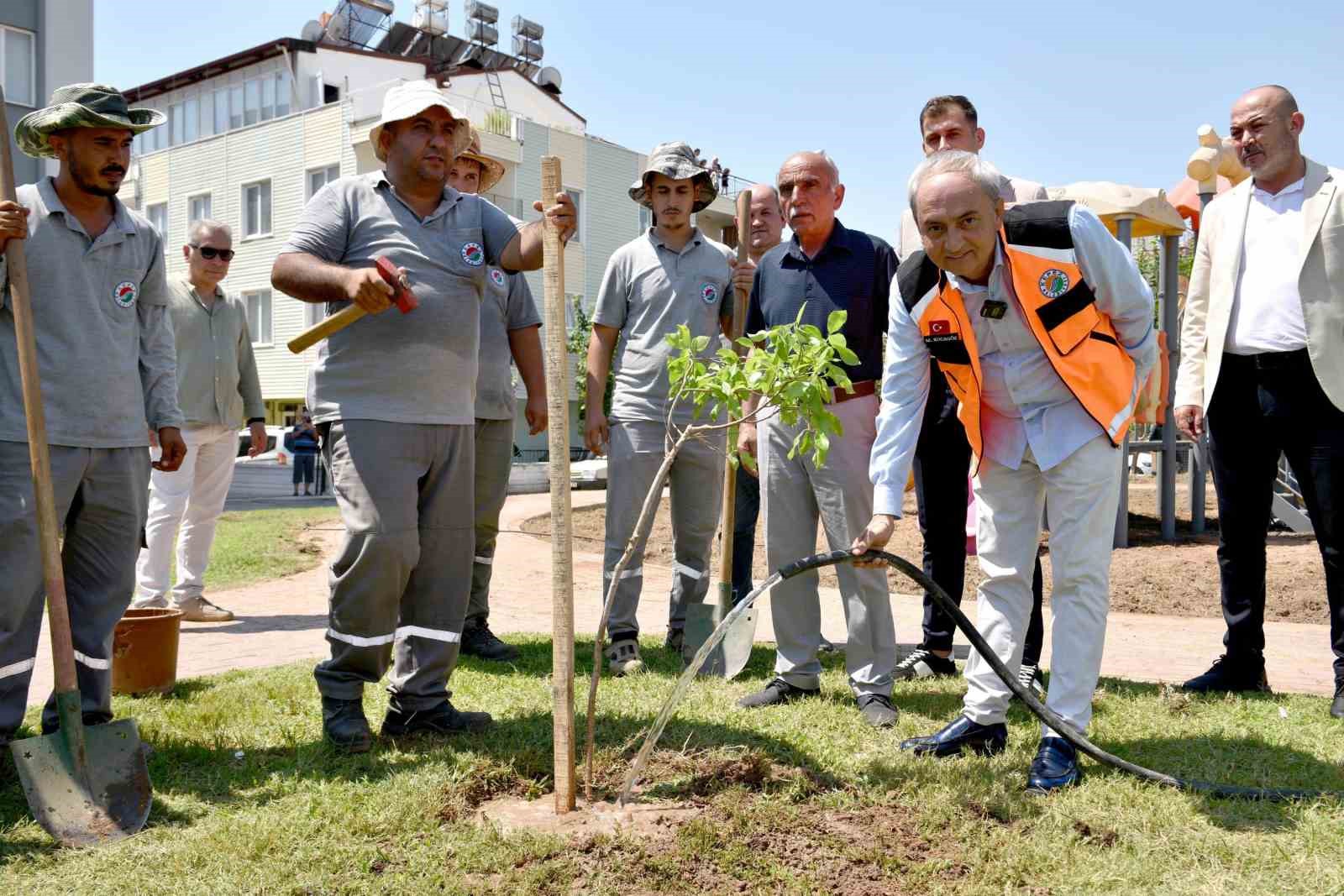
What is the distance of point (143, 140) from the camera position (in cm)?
4109

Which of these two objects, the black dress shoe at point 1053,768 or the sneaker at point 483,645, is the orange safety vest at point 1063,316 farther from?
the sneaker at point 483,645

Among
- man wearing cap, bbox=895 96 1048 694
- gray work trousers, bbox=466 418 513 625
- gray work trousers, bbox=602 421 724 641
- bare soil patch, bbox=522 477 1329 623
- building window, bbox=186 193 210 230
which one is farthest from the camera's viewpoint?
building window, bbox=186 193 210 230

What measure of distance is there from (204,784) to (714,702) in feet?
6.57

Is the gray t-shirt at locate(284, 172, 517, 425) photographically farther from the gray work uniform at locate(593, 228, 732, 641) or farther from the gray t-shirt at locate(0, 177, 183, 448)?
the gray work uniform at locate(593, 228, 732, 641)

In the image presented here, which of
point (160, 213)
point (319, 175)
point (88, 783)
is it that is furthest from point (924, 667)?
point (160, 213)

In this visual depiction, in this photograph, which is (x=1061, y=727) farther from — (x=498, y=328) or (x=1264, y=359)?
(x=498, y=328)

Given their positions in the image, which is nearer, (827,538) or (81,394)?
(81,394)

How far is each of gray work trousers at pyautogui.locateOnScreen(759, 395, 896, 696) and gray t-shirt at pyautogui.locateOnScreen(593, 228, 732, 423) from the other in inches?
36.4

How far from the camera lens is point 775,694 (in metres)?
4.88

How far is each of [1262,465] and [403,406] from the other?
3.75m

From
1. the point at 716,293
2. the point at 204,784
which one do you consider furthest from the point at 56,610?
the point at 716,293

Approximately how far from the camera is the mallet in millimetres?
3746

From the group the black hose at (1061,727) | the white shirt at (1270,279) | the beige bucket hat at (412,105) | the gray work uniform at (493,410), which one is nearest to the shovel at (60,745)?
the beige bucket hat at (412,105)

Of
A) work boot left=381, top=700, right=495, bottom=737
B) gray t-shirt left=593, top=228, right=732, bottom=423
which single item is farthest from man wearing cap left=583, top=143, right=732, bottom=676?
work boot left=381, top=700, right=495, bottom=737
